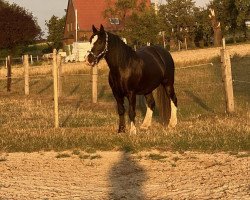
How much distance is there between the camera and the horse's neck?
1015 centimetres

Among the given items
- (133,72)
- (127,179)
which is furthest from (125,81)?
(127,179)

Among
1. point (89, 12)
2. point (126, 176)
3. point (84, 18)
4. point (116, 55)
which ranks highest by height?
point (89, 12)

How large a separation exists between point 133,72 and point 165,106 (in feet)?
5.83

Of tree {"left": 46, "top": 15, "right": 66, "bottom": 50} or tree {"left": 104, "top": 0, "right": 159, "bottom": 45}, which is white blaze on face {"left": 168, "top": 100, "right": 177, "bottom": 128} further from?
tree {"left": 46, "top": 15, "right": 66, "bottom": 50}

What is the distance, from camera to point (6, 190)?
6172 mm

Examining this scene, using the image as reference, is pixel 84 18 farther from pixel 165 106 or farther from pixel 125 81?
pixel 125 81

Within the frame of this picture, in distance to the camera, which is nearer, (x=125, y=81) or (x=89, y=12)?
(x=125, y=81)

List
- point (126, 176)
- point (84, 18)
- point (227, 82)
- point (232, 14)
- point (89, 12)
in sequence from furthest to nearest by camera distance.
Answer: point (89, 12) → point (84, 18) → point (232, 14) → point (227, 82) → point (126, 176)

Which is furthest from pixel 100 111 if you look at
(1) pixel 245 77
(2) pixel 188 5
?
(2) pixel 188 5

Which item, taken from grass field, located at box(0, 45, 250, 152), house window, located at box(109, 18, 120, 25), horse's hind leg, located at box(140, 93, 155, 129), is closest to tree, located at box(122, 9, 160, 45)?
house window, located at box(109, 18, 120, 25)

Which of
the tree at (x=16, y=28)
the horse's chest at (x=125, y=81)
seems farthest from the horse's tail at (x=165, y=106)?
the tree at (x=16, y=28)

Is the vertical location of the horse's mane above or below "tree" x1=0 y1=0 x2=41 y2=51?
below

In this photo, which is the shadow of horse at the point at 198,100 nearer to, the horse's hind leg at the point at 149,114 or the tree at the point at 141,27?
the horse's hind leg at the point at 149,114

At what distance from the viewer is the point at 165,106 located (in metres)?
11.9
